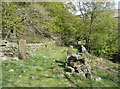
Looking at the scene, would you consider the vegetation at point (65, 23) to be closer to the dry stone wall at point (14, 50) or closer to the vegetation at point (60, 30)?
the vegetation at point (60, 30)

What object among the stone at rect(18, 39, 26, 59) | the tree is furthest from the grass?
the tree

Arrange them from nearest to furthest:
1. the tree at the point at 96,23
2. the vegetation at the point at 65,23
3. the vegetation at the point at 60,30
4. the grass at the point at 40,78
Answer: the grass at the point at 40,78, the vegetation at the point at 60,30, the vegetation at the point at 65,23, the tree at the point at 96,23

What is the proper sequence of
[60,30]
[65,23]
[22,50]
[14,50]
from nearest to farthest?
1. [22,50]
2. [14,50]
3. [65,23]
4. [60,30]

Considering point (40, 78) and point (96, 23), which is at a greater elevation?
point (96, 23)

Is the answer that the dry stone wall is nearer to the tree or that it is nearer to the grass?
the grass

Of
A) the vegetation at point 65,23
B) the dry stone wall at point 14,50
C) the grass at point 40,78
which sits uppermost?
the vegetation at point 65,23

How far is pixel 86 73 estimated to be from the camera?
9.38 meters

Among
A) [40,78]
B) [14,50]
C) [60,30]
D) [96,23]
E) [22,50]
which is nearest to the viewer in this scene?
[40,78]

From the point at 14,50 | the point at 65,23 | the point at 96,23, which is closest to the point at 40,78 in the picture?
the point at 14,50

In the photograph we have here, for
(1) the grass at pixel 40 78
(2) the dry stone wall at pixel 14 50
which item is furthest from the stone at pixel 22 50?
(1) the grass at pixel 40 78

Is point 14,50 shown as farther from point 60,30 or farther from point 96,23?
point 60,30

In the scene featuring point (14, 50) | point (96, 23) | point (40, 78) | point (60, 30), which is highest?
point (96, 23)

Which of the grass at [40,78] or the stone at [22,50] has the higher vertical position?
the stone at [22,50]

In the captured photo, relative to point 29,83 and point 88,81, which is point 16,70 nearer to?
point 29,83
